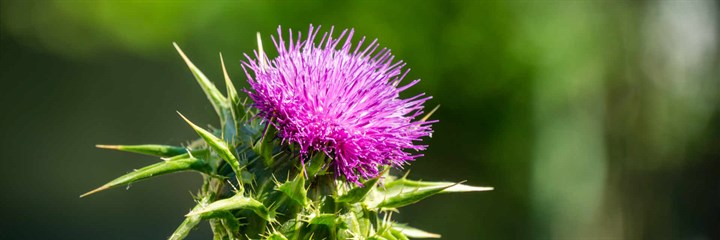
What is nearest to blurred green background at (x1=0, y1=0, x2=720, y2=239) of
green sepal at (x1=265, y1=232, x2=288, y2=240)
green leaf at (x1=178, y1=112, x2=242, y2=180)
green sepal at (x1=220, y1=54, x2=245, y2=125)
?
green sepal at (x1=220, y1=54, x2=245, y2=125)

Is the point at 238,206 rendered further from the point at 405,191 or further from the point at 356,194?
the point at 405,191

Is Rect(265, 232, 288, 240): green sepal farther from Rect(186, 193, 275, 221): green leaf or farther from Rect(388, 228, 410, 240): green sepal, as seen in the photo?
Rect(388, 228, 410, 240): green sepal

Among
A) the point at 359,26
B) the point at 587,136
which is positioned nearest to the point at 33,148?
the point at 359,26

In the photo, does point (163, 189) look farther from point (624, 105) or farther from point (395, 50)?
point (624, 105)

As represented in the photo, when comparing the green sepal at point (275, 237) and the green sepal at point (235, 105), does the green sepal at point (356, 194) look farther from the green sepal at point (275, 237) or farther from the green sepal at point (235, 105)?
the green sepal at point (235, 105)

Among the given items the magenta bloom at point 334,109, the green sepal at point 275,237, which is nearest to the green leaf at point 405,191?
the magenta bloom at point 334,109
